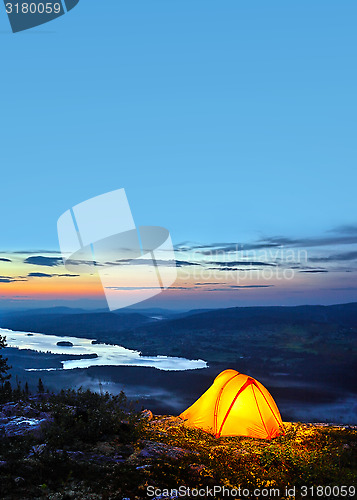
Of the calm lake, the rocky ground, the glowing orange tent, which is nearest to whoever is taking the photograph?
the rocky ground

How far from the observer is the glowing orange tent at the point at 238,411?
1271 centimetres

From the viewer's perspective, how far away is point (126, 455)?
9148 mm

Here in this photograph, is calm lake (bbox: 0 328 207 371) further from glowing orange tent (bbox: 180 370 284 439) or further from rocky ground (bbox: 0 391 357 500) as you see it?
rocky ground (bbox: 0 391 357 500)

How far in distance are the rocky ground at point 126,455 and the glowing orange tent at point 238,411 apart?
1.65ft

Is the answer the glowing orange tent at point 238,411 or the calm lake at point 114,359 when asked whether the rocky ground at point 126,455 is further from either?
the calm lake at point 114,359

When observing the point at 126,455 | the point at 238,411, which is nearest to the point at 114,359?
the point at 238,411

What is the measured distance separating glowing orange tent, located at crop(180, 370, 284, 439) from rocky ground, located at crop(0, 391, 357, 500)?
19.8 inches

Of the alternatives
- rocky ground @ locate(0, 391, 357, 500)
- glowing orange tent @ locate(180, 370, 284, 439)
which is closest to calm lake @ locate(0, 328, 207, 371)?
glowing orange tent @ locate(180, 370, 284, 439)

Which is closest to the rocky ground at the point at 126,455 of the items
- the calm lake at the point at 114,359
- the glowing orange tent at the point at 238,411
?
the glowing orange tent at the point at 238,411

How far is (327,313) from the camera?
6138 cm

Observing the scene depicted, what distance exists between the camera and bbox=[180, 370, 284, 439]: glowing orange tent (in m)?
12.7

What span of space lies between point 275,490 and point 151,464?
108 inches

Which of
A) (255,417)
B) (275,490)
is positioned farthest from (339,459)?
(255,417)

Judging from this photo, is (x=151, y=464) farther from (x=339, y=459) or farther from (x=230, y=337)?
(x=230, y=337)
